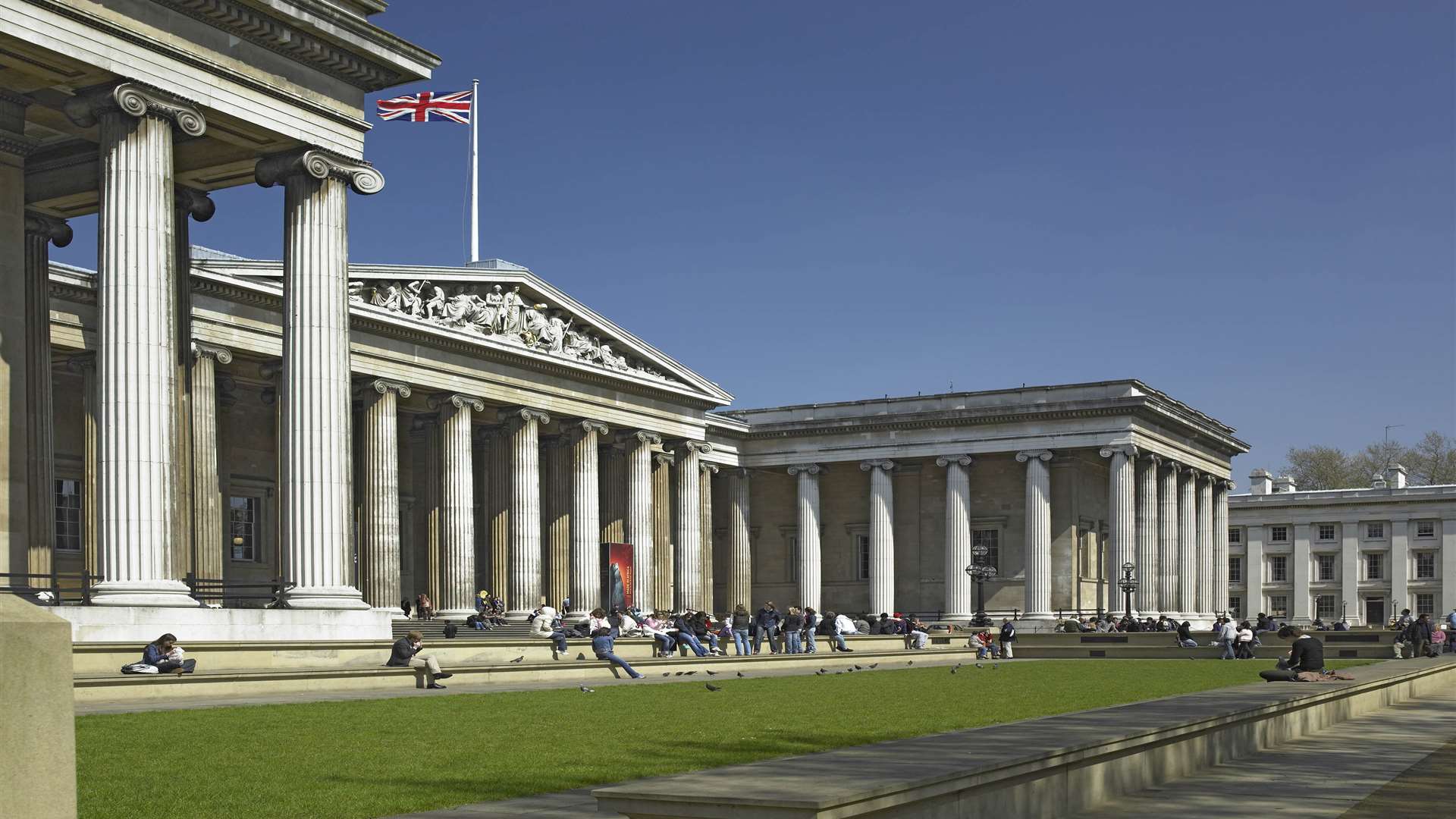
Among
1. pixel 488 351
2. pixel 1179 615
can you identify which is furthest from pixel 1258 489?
pixel 488 351

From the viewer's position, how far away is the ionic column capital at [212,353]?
45000 mm

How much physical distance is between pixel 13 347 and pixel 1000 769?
24.1 m

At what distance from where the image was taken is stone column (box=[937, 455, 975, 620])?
248 feet

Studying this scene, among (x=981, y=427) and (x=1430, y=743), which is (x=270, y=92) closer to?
(x=1430, y=743)

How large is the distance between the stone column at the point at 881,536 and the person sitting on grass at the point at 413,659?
1950 inches

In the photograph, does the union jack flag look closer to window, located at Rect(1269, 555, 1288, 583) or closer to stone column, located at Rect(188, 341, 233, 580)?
stone column, located at Rect(188, 341, 233, 580)

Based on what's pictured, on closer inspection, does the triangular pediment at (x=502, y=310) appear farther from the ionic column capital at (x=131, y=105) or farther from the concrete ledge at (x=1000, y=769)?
the concrete ledge at (x=1000, y=769)

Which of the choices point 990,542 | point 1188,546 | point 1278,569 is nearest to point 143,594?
point 990,542

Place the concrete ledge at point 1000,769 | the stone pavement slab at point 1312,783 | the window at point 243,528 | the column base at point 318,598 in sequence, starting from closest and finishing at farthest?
the concrete ledge at point 1000,769 → the stone pavement slab at point 1312,783 → the column base at point 318,598 → the window at point 243,528

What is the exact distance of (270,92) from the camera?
30.3 meters

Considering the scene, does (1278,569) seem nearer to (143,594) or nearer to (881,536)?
(881,536)

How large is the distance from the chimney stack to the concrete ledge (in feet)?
352

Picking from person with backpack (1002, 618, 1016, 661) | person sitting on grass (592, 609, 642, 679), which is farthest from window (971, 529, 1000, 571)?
person sitting on grass (592, 609, 642, 679)

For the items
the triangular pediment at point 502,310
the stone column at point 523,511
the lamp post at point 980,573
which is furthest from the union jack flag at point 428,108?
the lamp post at point 980,573
